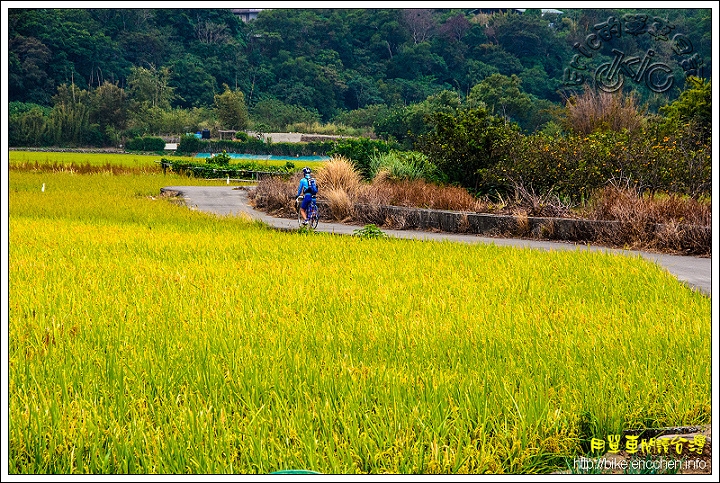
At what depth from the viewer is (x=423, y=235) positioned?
13.4 meters

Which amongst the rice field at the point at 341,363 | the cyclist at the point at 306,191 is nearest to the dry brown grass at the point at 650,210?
the rice field at the point at 341,363

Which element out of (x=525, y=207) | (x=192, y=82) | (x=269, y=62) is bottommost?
(x=525, y=207)

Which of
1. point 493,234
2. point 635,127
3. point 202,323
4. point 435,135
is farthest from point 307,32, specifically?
point 202,323

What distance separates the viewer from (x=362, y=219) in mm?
15961

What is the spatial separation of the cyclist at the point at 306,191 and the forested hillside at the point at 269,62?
63.5 metres

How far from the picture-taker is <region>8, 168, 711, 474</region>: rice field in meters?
3.23

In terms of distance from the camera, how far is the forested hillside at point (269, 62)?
8294 cm

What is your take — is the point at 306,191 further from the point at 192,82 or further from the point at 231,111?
the point at 192,82

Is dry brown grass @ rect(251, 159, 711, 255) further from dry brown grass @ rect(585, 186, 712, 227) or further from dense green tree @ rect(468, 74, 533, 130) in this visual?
dense green tree @ rect(468, 74, 533, 130)

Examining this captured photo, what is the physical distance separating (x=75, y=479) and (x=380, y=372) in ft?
6.47

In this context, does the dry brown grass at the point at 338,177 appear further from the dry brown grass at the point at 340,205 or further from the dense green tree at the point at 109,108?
the dense green tree at the point at 109,108

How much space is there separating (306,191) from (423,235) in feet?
6.84

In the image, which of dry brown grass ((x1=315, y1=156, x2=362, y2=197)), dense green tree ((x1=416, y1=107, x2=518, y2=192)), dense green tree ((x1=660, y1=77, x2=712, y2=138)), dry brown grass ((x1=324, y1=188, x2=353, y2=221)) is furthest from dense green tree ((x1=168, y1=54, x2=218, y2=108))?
dry brown grass ((x1=324, y1=188, x2=353, y2=221))

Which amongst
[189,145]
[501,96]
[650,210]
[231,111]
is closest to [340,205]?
[650,210]
